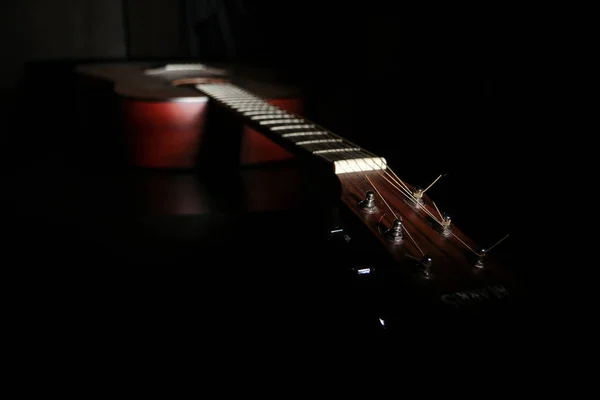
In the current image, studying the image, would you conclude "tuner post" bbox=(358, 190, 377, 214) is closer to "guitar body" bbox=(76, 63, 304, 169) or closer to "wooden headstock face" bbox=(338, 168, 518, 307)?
"wooden headstock face" bbox=(338, 168, 518, 307)

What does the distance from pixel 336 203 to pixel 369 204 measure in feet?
1.41

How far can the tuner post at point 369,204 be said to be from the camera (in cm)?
62

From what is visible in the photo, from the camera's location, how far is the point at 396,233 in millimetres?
546

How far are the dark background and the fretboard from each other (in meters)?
0.26

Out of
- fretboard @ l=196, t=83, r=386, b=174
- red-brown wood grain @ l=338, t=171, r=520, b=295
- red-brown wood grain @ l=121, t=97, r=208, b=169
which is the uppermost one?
fretboard @ l=196, t=83, r=386, b=174

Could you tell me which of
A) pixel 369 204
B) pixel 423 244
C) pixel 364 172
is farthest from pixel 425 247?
pixel 364 172

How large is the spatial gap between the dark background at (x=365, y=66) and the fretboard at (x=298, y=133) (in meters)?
0.26

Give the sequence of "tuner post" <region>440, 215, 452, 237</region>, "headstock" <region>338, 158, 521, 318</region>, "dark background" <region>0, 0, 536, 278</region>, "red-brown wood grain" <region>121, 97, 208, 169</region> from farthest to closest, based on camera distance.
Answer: "red-brown wood grain" <region>121, 97, 208, 169</region>, "dark background" <region>0, 0, 536, 278</region>, "tuner post" <region>440, 215, 452, 237</region>, "headstock" <region>338, 158, 521, 318</region>

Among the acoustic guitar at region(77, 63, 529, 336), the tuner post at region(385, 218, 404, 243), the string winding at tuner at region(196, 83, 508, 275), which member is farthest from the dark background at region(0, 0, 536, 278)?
the tuner post at region(385, 218, 404, 243)

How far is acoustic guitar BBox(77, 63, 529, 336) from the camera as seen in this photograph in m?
0.46

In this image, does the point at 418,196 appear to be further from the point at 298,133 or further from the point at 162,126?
the point at 162,126

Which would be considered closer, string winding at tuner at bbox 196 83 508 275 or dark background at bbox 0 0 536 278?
string winding at tuner at bbox 196 83 508 275

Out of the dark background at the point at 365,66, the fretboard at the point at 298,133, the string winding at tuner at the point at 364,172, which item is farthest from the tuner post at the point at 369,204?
the dark background at the point at 365,66

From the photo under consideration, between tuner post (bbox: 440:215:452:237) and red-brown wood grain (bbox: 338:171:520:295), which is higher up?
tuner post (bbox: 440:215:452:237)
